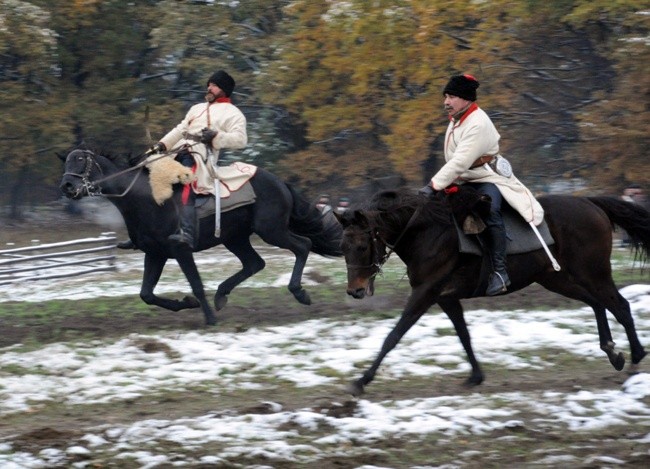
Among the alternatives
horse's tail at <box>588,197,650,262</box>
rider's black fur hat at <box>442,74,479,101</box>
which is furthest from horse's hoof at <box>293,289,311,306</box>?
rider's black fur hat at <box>442,74,479,101</box>

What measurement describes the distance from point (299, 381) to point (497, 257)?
2052mm

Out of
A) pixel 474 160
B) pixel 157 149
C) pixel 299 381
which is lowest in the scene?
pixel 299 381

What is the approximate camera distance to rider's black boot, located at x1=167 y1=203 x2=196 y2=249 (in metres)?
13.4

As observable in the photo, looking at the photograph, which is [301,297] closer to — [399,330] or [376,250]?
[399,330]

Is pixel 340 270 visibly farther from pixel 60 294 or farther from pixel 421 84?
pixel 421 84

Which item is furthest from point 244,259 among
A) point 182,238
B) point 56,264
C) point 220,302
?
point 56,264

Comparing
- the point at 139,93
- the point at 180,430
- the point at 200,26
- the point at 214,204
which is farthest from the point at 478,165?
the point at 139,93

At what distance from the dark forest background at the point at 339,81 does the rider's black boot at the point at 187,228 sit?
43.3ft

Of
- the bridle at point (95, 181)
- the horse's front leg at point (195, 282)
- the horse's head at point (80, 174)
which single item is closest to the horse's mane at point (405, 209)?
the horse's front leg at point (195, 282)

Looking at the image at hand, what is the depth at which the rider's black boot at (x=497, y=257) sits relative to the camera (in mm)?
9766

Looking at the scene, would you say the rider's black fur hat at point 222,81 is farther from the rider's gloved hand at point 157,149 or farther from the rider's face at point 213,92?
the rider's gloved hand at point 157,149

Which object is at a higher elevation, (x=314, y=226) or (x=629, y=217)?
(x=629, y=217)

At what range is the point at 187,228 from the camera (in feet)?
44.4

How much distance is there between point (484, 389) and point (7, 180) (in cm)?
2841
